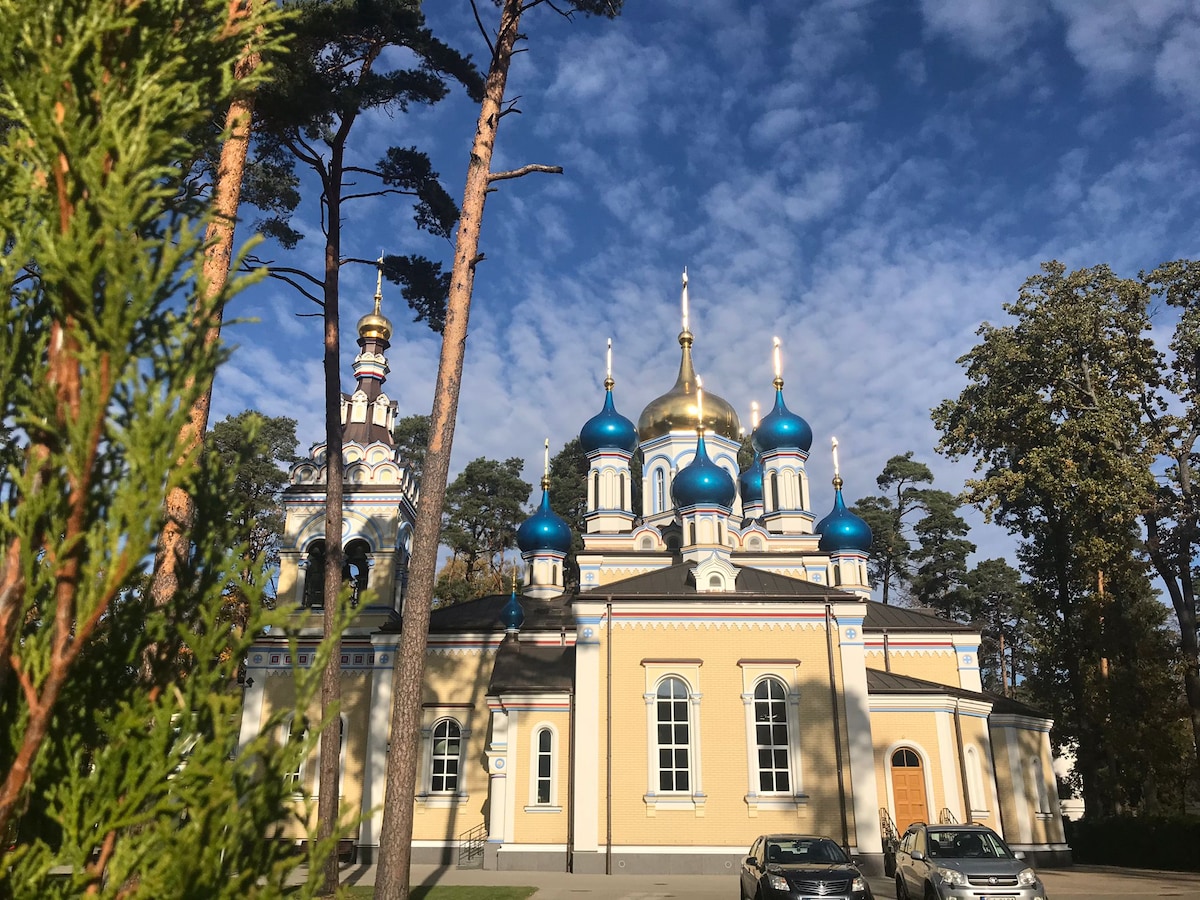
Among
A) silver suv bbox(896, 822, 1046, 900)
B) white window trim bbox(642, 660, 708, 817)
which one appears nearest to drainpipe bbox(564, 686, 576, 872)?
white window trim bbox(642, 660, 708, 817)

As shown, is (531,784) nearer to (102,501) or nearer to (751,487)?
(102,501)

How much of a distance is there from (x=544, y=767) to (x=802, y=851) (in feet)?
27.8

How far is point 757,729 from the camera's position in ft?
56.5

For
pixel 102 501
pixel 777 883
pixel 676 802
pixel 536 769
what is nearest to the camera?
pixel 102 501

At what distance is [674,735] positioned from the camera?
56.3 ft

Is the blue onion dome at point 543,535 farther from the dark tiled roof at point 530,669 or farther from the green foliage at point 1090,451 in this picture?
the green foliage at point 1090,451

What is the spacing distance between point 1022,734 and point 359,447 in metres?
18.5

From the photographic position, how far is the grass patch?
1231 centimetres

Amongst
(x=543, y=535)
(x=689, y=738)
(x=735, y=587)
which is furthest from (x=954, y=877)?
(x=543, y=535)

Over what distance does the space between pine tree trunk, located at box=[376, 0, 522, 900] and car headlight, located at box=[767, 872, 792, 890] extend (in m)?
4.22

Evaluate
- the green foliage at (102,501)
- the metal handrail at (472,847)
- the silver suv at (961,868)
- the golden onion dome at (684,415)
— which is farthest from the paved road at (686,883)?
the golden onion dome at (684,415)

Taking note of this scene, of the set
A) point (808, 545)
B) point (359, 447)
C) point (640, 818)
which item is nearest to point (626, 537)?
point (808, 545)

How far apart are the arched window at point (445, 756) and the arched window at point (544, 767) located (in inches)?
114

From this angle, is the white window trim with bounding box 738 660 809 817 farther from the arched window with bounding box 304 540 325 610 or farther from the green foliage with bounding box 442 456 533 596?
the green foliage with bounding box 442 456 533 596
